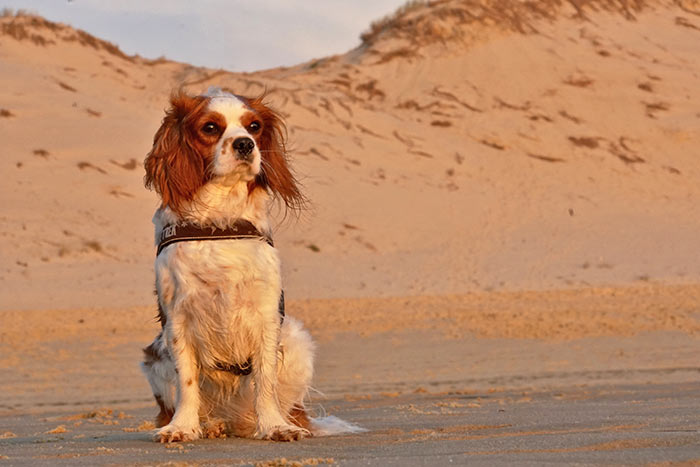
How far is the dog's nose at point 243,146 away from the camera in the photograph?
18.9 feet

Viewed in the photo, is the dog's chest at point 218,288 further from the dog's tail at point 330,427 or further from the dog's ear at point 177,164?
the dog's tail at point 330,427

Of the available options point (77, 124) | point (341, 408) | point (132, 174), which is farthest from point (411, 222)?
point (341, 408)

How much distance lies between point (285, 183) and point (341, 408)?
11.4ft

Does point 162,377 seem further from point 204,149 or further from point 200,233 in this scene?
point 204,149

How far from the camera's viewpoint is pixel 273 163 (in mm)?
6098

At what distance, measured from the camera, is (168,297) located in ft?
18.8

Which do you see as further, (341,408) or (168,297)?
(341,408)

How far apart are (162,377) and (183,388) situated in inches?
11.7

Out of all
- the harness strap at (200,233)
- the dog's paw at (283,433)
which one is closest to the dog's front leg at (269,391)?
the dog's paw at (283,433)

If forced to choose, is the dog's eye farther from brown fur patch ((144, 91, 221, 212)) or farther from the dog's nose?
the dog's nose

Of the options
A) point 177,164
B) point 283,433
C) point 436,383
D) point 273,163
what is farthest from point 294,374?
point 436,383

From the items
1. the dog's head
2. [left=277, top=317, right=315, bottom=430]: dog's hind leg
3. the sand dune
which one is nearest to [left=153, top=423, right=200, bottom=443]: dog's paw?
[left=277, top=317, right=315, bottom=430]: dog's hind leg

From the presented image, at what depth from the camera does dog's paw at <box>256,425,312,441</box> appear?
5.82 m

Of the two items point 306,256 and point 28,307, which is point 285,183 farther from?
point 306,256
